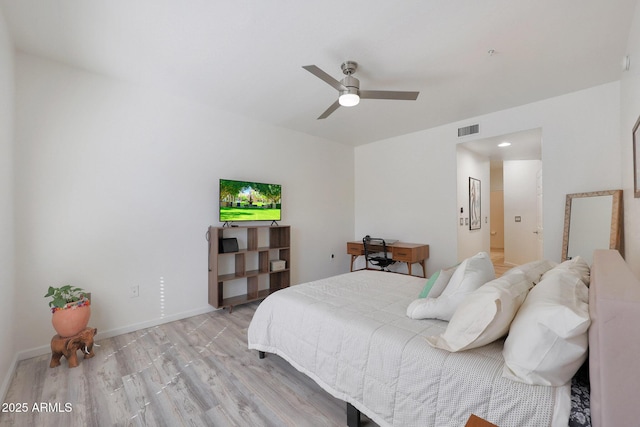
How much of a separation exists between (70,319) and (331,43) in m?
3.10

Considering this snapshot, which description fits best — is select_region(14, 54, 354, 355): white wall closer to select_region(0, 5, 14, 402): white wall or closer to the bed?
select_region(0, 5, 14, 402): white wall

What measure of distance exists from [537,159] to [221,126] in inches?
232

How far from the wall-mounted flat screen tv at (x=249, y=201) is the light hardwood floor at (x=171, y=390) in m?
1.58

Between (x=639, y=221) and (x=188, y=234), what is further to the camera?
(x=188, y=234)

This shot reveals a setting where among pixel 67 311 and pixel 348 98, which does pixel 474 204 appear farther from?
pixel 67 311

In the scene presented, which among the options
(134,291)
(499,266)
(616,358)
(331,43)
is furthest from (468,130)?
(134,291)

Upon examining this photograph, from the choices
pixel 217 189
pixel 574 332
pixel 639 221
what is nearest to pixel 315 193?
pixel 217 189

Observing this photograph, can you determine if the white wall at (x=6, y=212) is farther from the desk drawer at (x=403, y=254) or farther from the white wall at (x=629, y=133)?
the white wall at (x=629, y=133)

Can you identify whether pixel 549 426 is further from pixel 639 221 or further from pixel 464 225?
pixel 464 225

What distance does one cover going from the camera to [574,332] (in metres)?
0.89

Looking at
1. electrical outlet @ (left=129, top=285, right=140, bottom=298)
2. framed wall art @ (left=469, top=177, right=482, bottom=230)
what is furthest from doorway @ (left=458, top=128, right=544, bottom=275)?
electrical outlet @ (left=129, top=285, right=140, bottom=298)

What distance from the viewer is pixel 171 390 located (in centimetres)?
189

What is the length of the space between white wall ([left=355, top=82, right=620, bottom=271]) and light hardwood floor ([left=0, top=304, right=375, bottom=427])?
10.4 ft

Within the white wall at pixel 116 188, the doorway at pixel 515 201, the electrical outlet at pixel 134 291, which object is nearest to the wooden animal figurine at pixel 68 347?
the white wall at pixel 116 188
